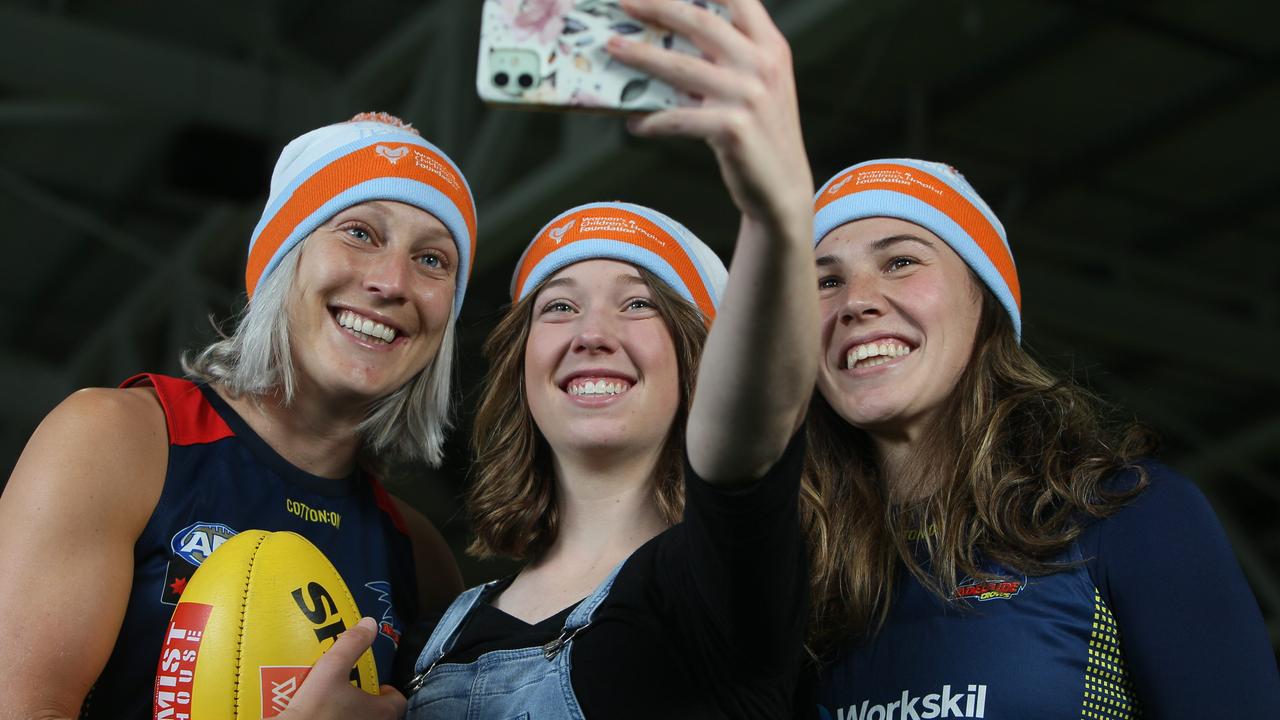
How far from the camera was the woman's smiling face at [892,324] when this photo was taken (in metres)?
2.56

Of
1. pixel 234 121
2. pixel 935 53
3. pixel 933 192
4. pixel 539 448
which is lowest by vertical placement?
pixel 539 448

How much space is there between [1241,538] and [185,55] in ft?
24.8

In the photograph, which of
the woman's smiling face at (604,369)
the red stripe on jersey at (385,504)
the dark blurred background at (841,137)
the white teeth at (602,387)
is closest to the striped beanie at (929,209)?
the woman's smiling face at (604,369)

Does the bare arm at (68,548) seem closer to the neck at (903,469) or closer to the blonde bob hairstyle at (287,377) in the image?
the blonde bob hairstyle at (287,377)

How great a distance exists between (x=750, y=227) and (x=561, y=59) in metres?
0.30

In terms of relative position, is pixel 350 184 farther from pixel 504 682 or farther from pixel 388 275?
pixel 504 682

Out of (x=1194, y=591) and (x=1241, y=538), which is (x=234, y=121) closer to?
(x=1194, y=591)

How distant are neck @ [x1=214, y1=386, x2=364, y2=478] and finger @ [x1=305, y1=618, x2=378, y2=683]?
2.29ft

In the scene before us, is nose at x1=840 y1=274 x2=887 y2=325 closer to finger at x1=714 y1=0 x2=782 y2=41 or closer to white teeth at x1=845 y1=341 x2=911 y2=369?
white teeth at x1=845 y1=341 x2=911 y2=369

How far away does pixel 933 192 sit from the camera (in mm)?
2732

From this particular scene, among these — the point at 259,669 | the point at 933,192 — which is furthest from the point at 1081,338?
the point at 259,669

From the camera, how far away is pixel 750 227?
164 centimetres

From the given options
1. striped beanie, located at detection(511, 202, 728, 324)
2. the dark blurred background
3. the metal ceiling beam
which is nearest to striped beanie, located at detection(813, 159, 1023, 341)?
striped beanie, located at detection(511, 202, 728, 324)

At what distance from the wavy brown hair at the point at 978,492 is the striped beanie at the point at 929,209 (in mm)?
76
